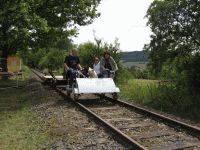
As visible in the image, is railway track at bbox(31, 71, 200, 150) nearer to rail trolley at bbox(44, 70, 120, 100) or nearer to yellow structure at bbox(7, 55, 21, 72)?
rail trolley at bbox(44, 70, 120, 100)

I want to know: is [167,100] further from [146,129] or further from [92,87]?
[146,129]

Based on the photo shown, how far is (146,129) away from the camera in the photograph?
30.5ft

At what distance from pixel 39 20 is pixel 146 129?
14442 millimetres

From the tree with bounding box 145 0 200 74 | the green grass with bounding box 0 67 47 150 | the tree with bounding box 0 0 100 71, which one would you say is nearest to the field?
the tree with bounding box 145 0 200 74

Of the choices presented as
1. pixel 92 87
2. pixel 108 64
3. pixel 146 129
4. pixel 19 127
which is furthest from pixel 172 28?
pixel 19 127

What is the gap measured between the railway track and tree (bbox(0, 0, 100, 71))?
391 inches

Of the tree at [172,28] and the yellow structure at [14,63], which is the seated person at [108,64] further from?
the yellow structure at [14,63]

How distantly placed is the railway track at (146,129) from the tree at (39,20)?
9926 millimetres

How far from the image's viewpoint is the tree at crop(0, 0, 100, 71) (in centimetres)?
2106

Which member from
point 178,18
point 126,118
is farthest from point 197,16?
point 126,118

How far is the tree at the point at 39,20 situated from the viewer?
21.1 meters

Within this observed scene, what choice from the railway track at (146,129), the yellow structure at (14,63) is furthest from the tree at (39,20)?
the railway track at (146,129)

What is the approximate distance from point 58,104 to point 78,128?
470 cm

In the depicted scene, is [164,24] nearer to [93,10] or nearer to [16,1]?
[16,1]
